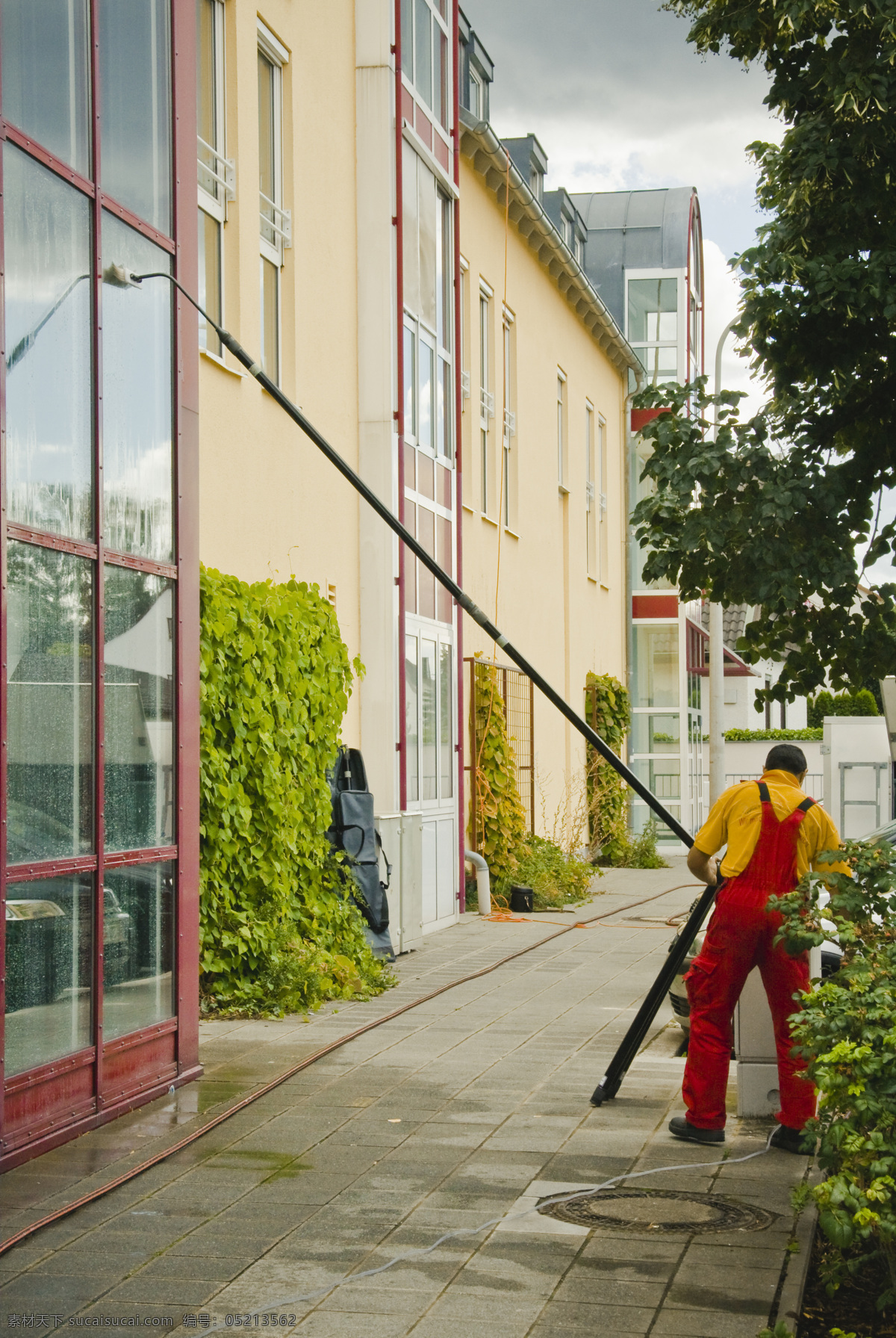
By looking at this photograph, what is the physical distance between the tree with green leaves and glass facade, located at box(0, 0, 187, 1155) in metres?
2.36

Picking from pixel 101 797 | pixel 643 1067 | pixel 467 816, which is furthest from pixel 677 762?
pixel 101 797

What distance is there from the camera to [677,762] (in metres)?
27.8

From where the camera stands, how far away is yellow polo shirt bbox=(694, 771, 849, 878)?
6.25 m

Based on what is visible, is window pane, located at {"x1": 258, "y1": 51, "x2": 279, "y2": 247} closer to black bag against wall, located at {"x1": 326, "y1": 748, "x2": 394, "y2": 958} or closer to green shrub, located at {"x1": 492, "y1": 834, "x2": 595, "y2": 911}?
black bag against wall, located at {"x1": 326, "y1": 748, "x2": 394, "y2": 958}

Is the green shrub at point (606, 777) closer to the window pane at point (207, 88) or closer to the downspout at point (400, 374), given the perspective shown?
the downspout at point (400, 374)

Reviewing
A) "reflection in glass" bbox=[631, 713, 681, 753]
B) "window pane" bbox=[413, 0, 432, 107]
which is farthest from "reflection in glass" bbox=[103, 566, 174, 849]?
"reflection in glass" bbox=[631, 713, 681, 753]

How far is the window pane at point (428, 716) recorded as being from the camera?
559 inches

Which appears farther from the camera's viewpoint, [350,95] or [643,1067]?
[350,95]

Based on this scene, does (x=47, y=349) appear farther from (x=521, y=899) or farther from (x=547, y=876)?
(x=547, y=876)

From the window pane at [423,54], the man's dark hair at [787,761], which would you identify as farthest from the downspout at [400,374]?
the man's dark hair at [787,761]

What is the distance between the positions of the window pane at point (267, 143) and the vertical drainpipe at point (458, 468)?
4.25 metres

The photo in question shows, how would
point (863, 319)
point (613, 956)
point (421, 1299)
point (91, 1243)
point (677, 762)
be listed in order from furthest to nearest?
point (677, 762) → point (613, 956) → point (863, 319) → point (91, 1243) → point (421, 1299)

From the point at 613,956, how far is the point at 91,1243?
26.8ft

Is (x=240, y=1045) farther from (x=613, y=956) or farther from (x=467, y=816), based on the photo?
(x=467, y=816)
